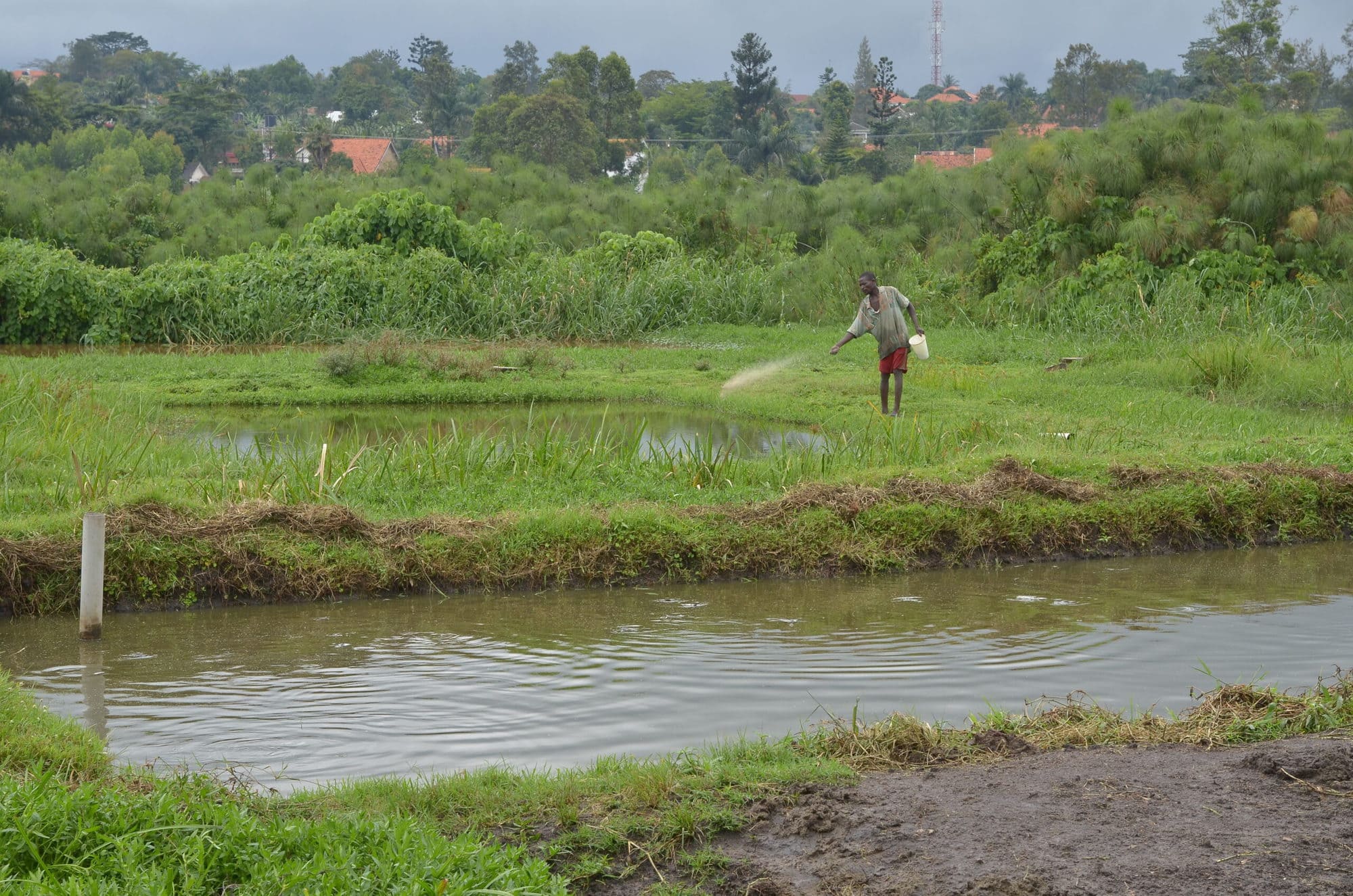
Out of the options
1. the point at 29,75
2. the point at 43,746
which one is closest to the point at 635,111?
the point at 43,746

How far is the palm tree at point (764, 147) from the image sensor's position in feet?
164

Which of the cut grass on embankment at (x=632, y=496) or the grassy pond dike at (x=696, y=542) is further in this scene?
the cut grass on embankment at (x=632, y=496)

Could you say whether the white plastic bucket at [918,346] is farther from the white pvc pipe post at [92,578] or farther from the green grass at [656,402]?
the white pvc pipe post at [92,578]

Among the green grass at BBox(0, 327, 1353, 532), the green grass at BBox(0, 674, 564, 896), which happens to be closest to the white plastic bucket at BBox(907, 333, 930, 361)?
the green grass at BBox(0, 327, 1353, 532)

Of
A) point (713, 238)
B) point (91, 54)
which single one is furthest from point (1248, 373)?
point (91, 54)

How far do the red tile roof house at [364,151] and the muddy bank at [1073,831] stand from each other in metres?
50.0

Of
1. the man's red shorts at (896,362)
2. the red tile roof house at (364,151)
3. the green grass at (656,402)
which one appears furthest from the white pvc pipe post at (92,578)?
the red tile roof house at (364,151)

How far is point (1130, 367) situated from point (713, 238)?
13896mm

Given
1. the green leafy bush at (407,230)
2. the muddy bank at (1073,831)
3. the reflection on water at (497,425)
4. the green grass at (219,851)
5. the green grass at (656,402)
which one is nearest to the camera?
the green grass at (219,851)

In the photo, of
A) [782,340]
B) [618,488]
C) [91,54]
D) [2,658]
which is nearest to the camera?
[2,658]

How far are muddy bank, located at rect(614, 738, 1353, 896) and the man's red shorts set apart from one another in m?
8.26

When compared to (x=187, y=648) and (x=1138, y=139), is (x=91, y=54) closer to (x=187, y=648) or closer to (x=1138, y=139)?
(x=1138, y=139)

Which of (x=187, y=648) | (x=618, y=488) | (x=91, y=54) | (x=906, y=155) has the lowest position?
(x=187, y=648)

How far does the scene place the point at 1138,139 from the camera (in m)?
19.9
